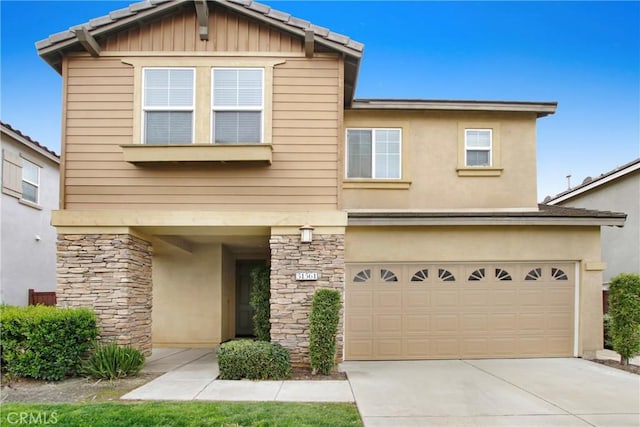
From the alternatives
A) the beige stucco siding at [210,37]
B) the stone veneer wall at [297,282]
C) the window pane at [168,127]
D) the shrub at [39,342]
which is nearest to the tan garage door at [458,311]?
the stone veneer wall at [297,282]

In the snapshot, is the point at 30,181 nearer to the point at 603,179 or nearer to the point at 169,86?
the point at 169,86

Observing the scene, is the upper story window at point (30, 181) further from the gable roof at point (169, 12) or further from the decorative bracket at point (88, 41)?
the decorative bracket at point (88, 41)

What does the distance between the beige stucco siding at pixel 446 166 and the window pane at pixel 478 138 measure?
0.15 m

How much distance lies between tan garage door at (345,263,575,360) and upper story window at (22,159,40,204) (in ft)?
34.2

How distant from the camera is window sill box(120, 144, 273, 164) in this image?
8.85m

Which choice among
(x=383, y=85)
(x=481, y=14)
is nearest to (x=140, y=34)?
(x=481, y=14)

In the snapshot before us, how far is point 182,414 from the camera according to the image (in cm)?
594

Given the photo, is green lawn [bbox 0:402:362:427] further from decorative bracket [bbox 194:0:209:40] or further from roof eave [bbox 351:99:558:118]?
roof eave [bbox 351:99:558:118]

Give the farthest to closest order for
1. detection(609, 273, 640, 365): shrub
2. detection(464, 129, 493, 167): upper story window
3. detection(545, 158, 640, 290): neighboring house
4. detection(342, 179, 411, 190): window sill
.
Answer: detection(545, 158, 640, 290): neighboring house < detection(464, 129, 493, 167): upper story window < detection(342, 179, 411, 190): window sill < detection(609, 273, 640, 365): shrub

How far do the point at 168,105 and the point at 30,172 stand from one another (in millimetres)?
8037

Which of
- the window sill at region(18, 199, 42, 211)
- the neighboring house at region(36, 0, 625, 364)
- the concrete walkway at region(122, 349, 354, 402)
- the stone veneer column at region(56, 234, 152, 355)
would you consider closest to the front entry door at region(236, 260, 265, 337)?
the neighboring house at region(36, 0, 625, 364)

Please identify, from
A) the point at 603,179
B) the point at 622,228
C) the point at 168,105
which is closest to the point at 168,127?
the point at 168,105

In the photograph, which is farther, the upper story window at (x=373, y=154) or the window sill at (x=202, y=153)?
the upper story window at (x=373, y=154)

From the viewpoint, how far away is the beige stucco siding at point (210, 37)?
935 centimetres
